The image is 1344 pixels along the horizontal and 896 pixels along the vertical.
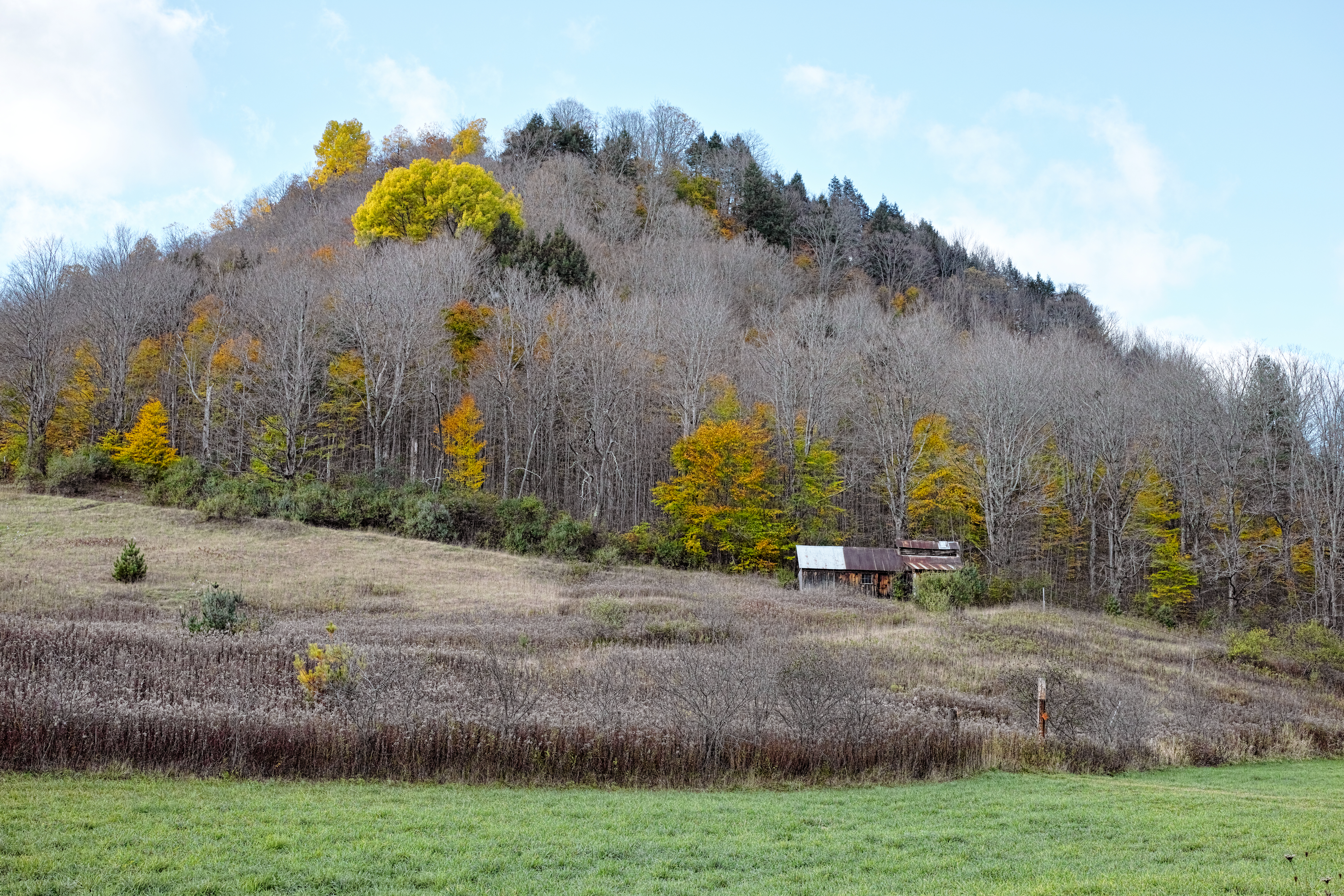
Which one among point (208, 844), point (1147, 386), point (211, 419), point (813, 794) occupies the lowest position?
point (813, 794)

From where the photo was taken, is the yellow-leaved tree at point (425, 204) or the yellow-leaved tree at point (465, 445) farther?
the yellow-leaved tree at point (425, 204)

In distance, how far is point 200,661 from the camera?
15.3 meters

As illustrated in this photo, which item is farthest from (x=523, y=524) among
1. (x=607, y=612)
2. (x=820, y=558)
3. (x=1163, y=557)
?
(x=1163, y=557)

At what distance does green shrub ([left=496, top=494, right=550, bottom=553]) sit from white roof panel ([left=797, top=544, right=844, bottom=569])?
12.1 meters

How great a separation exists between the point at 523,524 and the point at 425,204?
28187 mm

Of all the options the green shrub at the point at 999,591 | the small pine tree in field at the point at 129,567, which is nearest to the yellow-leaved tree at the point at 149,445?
the small pine tree in field at the point at 129,567

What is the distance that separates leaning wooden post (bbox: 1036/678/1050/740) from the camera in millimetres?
14754

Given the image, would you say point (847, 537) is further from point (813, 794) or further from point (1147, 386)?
point (813, 794)

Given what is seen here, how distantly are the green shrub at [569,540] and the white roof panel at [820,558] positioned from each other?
9850mm

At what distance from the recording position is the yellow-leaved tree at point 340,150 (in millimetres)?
83812

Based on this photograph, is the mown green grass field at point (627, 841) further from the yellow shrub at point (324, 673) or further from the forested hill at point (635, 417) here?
the forested hill at point (635, 417)

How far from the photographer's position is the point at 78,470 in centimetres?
3831

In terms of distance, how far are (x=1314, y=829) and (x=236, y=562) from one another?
30.6 metres

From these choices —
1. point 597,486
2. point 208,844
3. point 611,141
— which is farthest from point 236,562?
point 611,141
